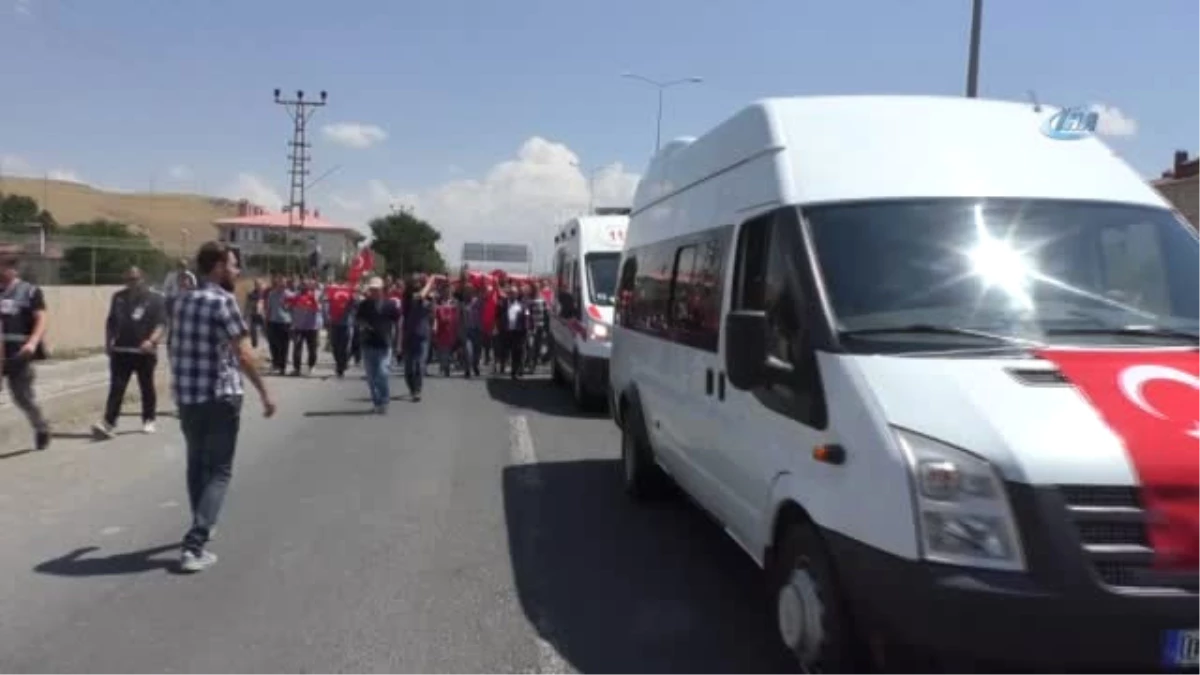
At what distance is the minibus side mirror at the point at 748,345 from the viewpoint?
15.4 feet

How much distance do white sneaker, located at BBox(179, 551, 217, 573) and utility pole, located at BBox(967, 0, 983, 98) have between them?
13.1m

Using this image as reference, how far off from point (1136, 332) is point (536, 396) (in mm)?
13029

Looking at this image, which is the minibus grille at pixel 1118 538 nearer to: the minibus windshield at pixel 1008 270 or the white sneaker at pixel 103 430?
the minibus windshield at pixel 1008 270

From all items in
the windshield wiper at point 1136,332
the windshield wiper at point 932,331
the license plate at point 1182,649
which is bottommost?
the license plate at point 1182,649

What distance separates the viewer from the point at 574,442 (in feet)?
39.2

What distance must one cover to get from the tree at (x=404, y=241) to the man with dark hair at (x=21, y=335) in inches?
4449

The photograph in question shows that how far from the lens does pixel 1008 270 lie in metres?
4.80

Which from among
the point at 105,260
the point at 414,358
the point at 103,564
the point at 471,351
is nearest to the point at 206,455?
the point at 103,564

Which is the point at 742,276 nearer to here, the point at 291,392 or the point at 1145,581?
the point at 1145,581

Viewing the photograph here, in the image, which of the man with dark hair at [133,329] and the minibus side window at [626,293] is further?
the man with dark hair at [133,329]

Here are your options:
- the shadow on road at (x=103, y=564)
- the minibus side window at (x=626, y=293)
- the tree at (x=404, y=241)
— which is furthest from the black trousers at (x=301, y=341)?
the tree at (x=404, y=241)

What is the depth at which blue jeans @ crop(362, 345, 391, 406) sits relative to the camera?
1442 centimetres

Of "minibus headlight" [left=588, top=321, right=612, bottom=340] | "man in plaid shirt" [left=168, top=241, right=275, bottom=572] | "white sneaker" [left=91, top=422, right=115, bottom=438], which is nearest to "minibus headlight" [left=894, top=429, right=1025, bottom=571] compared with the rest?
"man in plaid shirt" [left=168, top=241, right=275, bottom=572]

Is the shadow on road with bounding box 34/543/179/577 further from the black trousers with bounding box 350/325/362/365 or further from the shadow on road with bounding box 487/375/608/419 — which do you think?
the black trousers with bounding box 350/325/362/365
